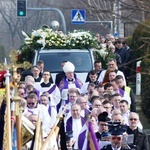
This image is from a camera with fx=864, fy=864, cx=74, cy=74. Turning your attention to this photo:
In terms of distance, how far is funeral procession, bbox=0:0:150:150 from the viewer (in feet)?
29.0

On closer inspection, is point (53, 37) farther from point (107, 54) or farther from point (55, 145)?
point (55, 145)

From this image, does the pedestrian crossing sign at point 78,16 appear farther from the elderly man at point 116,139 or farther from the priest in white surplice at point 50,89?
the elderly man at point 116,139

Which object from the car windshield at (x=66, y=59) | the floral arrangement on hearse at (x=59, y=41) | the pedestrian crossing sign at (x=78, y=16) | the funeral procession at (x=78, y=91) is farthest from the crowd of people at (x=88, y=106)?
the pedestrian crossing sign at (x=78, y=16)

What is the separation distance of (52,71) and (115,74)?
3387 mm

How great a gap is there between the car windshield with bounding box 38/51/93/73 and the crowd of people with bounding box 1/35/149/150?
1.49 metres

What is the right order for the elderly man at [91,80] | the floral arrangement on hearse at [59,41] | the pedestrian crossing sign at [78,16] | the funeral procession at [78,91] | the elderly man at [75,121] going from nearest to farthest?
the funeral procession at [78,91]
the elderly man at [75,121]
the elderly man at [91,80]
the floral arrangement on hearse at [59,41]
the pedestrian crossing sign at [78,16]

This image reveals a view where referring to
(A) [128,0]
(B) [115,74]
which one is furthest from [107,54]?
(A) [128,0]

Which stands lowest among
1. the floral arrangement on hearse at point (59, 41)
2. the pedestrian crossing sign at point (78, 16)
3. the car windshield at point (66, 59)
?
the car windshield at point (66, 59)

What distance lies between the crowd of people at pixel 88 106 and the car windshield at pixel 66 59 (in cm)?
149

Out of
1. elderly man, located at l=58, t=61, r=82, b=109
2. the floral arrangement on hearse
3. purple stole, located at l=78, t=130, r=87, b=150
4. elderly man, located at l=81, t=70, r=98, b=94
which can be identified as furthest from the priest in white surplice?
purple stole, located at l=78, t=130, r=87, b=150

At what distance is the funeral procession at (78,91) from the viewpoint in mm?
8852

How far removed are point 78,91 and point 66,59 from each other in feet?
13.1

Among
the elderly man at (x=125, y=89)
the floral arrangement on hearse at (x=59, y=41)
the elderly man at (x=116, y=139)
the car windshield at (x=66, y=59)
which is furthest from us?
the floral arrangement on hearse at (x=59, y=41)

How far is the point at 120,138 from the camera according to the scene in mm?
10781
